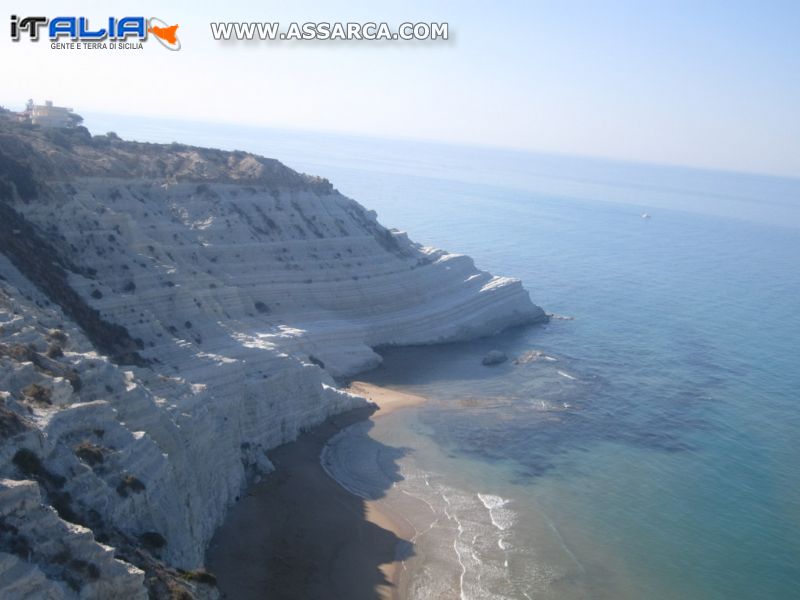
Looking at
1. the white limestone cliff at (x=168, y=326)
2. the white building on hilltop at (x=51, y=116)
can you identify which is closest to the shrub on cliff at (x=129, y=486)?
the white limestone cliff at (x=168, y=326)

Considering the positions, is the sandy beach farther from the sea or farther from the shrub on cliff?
the shrub on cliff

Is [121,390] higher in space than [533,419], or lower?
higher

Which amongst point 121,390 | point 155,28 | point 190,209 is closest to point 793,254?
point 190,209

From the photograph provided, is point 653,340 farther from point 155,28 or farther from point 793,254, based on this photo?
point 793,254

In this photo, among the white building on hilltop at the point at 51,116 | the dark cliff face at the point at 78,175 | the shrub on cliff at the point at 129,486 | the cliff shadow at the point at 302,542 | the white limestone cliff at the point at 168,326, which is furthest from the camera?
the white building on hilltop at the point at 51,116

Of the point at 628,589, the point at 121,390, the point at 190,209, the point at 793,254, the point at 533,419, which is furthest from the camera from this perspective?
the point at 793,254

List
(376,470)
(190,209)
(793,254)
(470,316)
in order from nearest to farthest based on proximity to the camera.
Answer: (376,470), (190,209), (470,316), (793,254)

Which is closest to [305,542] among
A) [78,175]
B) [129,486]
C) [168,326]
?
[129,486]

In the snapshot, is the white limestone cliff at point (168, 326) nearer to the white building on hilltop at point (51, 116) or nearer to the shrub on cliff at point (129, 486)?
the shrub on cliff at point (129, 486)
